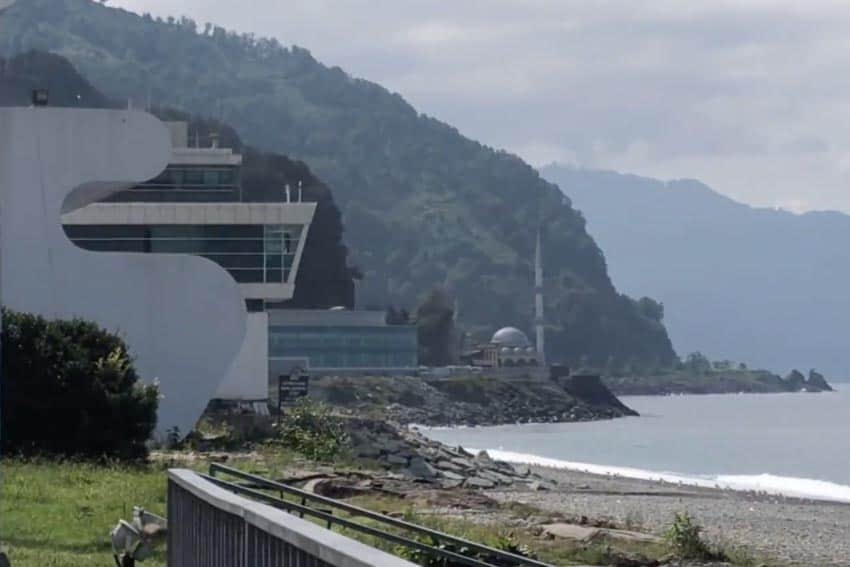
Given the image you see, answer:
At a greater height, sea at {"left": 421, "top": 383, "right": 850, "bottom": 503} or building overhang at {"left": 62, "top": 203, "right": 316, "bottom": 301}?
building overhang at {"left": 62, "top": 203, "right": 316, "bottom": 301}

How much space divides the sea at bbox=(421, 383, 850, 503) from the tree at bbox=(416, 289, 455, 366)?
22.0m

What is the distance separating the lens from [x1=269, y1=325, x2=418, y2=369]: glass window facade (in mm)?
117125

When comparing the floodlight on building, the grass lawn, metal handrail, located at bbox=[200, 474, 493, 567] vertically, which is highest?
the floodlight on building

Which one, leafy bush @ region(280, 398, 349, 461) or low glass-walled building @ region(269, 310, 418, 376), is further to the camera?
low glass-walled building @ region(269, 310, 418, 376)

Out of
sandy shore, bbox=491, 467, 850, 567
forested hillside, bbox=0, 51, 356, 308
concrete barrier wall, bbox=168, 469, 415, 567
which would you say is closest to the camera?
concrete barrier wall, bbox=168, 469, 415, 567

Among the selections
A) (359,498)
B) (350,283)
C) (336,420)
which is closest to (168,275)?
(336,420)

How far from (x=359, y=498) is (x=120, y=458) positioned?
245 inches

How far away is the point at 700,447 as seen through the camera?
100625mm

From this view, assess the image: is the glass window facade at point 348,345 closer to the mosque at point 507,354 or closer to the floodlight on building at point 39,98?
the mosque at point 507,354

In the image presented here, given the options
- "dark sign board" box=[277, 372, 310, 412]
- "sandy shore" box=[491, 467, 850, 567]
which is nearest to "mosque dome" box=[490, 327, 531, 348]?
"dark sign board" box=[277, 372, 310, 412]

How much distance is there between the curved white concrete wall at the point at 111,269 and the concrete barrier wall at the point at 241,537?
27282mm

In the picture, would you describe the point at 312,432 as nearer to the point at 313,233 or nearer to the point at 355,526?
the point at 355,526

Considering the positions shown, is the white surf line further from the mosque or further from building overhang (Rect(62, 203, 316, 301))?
the mosque

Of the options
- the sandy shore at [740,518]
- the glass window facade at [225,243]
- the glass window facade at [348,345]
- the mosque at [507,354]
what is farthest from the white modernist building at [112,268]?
the mosque at [507,354]
